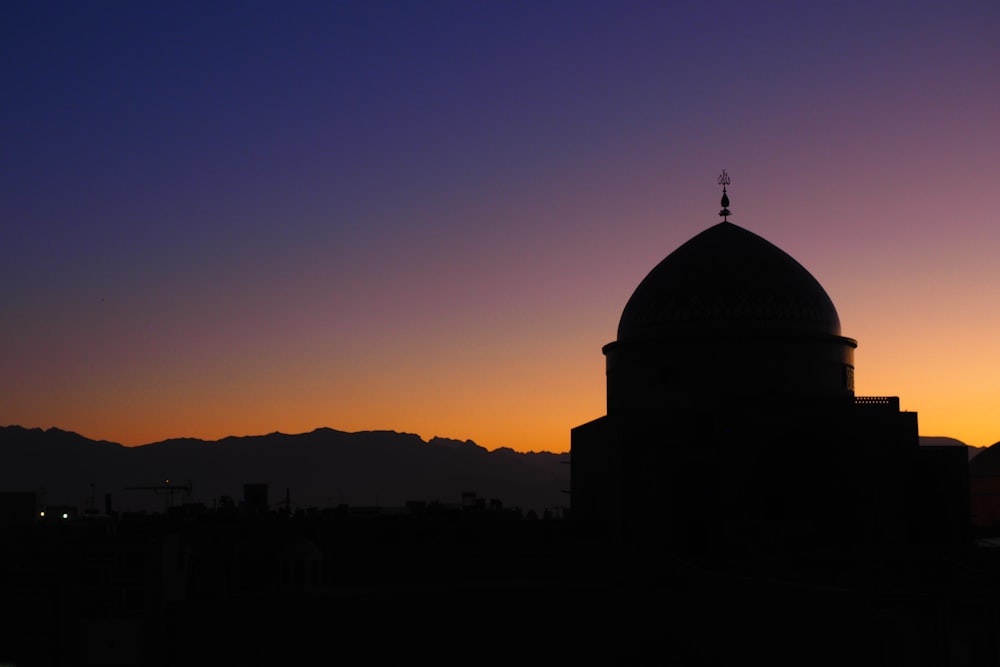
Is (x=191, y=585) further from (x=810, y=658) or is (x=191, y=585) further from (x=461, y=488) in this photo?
(x=461, y=488)

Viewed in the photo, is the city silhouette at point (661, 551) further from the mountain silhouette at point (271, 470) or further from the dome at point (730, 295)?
the mountain silhouette at point (271, 470)

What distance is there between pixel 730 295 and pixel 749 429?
4216mm

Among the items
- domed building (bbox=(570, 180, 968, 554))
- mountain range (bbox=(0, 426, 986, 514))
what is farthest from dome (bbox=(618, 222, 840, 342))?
mountain range (bbox=(0, 426, 986, 514))

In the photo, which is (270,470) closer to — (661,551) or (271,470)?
(271,470)

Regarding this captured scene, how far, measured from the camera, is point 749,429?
31797mm

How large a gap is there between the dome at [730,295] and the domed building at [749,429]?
0.04 metres

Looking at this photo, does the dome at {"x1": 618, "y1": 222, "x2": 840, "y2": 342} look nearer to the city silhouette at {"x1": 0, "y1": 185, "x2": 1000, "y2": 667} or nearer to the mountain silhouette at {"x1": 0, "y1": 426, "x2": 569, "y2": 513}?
the city silhouette at {"x1": 0, "y1": 185, "x2": 1000, "y2": 667}

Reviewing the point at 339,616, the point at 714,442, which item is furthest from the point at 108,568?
the point at 714,442

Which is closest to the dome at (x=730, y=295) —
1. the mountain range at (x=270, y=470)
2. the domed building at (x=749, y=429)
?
the domed building at (x=749, y=429)

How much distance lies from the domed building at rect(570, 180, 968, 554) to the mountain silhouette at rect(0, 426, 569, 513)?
109m

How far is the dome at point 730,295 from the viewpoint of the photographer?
3409 centimetres

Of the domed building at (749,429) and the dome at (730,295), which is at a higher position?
Answer: the dome at (730,295)

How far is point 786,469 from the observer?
31938 mm

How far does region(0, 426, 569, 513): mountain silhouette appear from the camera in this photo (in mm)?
147500
